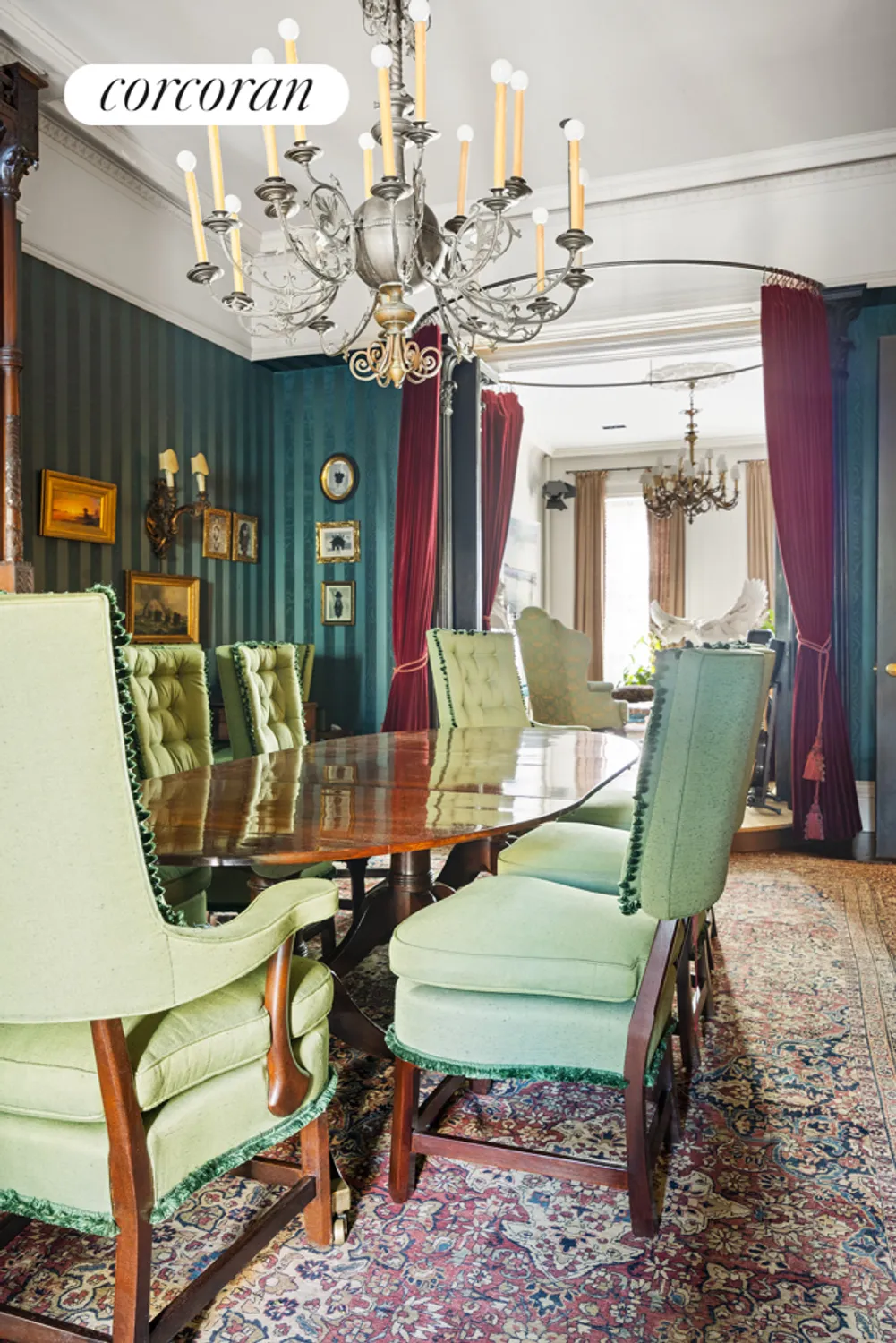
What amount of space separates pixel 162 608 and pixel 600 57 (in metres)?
3.30

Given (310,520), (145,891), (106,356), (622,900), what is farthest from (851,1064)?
(310,520)

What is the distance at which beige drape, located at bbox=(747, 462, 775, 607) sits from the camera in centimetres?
1017

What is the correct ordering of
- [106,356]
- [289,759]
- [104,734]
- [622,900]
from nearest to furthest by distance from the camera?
[104,734], [622,900], [289,759], [106,356]

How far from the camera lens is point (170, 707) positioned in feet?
9.80

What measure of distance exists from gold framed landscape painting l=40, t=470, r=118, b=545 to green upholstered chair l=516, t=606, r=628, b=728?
2420 mm

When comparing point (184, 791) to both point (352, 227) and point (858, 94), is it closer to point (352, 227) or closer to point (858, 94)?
point (352, 227)

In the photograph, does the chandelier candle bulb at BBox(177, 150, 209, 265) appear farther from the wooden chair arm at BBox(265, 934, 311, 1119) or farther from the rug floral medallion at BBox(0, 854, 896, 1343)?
the rug floral medallion at BBox(0, 854, 896, 1343)

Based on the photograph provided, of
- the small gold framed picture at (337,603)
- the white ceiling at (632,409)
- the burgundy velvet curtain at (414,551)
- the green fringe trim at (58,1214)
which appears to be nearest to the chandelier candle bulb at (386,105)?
the green fringe trim at (58,1214)

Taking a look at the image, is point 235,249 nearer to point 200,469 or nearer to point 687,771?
point 687,771

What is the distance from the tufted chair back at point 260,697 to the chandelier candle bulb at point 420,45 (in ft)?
5.46

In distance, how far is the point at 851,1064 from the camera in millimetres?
2385

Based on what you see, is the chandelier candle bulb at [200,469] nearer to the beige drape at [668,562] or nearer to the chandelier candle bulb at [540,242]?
the chandelier candle bulb at [540,242]

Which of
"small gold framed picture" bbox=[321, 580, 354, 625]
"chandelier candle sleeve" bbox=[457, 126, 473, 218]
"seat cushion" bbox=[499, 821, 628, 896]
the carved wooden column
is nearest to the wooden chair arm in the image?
"seat cushion" bbox=[499, 821, 628, 896]

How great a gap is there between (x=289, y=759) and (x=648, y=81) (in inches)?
132
